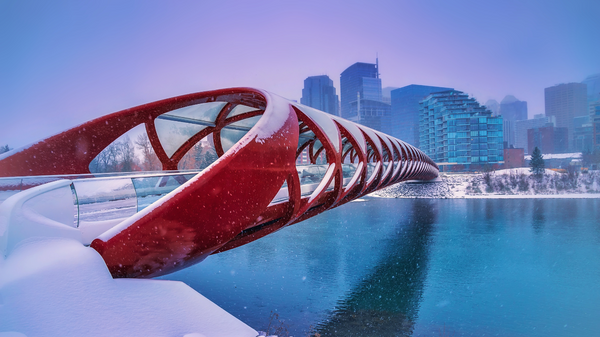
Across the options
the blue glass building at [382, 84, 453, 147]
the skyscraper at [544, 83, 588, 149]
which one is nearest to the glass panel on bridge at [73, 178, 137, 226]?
the blue glass building at [382, 84, 453, 147]

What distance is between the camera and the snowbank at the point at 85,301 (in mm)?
2375

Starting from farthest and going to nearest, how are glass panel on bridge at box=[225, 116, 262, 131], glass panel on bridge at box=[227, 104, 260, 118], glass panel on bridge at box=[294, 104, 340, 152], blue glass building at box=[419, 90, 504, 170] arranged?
blue glass building at box=[419, 90, 504, 170]
glass panel on bridge at box=[225, 116, 262, 131]
glass panel on bridge at box=[227, 104, 260, 118]
glass panel on bridge at box=[294, 104, 340, 152]

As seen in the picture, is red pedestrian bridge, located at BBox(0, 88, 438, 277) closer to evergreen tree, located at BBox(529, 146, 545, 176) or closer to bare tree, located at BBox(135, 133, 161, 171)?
bare tree, located at BBox(135, 133, 161, 171)

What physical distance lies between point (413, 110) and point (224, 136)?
16654cm

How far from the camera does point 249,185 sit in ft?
14.0

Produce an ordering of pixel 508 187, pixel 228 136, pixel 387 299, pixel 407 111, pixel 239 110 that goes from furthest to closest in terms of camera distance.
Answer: pixel 407 111 → pixel 508 187 → pixel 228 136 → pixel 239 110 → pixel 387 299

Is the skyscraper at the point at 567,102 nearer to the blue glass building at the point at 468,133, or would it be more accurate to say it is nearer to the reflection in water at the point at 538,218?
the blue glass building at the point at 468,133

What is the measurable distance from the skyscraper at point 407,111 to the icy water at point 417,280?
146m

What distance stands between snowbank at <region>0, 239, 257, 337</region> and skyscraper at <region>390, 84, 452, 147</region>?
6555 inches

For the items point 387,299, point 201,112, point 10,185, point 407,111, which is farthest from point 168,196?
point 407,111

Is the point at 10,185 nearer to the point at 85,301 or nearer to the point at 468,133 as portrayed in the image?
the point at 85,301

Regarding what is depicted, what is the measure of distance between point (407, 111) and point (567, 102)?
3577 inches

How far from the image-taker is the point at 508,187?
4356cm

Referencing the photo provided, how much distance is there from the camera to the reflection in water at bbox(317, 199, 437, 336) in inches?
344
